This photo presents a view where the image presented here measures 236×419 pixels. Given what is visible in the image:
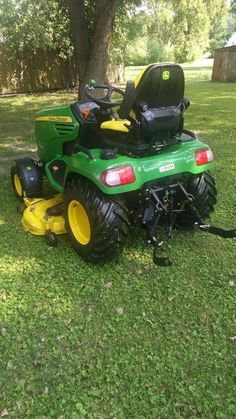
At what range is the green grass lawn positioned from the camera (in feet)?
6.50

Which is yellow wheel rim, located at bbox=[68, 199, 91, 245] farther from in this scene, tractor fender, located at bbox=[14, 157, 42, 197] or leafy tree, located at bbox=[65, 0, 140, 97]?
leafy tree, located at bbox=[65, 0, 140, 97]

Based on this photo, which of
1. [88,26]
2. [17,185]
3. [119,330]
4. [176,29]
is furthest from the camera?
[176,29]

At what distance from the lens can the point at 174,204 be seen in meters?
3.13

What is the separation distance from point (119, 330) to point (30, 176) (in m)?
2.10

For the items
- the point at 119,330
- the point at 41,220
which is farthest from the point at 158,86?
the point at 119,330

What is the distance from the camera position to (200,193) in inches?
126

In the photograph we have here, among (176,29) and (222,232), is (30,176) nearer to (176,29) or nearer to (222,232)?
(222,232)

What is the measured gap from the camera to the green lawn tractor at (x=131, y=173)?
2709 millimetres

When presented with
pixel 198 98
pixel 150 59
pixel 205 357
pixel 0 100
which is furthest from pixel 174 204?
pixel 150 59

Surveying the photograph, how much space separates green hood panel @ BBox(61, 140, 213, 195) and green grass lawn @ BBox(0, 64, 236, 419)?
Answer: 0.73m

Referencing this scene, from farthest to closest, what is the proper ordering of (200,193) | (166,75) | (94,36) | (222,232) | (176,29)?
1. (176,29)
2. (94,36)
3. (200,193)
4. (222,232)
5. (166,75)

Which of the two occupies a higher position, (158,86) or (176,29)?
(176,29)

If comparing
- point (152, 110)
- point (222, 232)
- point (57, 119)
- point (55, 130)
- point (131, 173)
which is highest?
point (152, 110)

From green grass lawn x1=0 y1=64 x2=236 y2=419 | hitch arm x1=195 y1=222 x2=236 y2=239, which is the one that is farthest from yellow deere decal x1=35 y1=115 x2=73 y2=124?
hitch arm x1=195 y1=222 x2=236 y2=239
